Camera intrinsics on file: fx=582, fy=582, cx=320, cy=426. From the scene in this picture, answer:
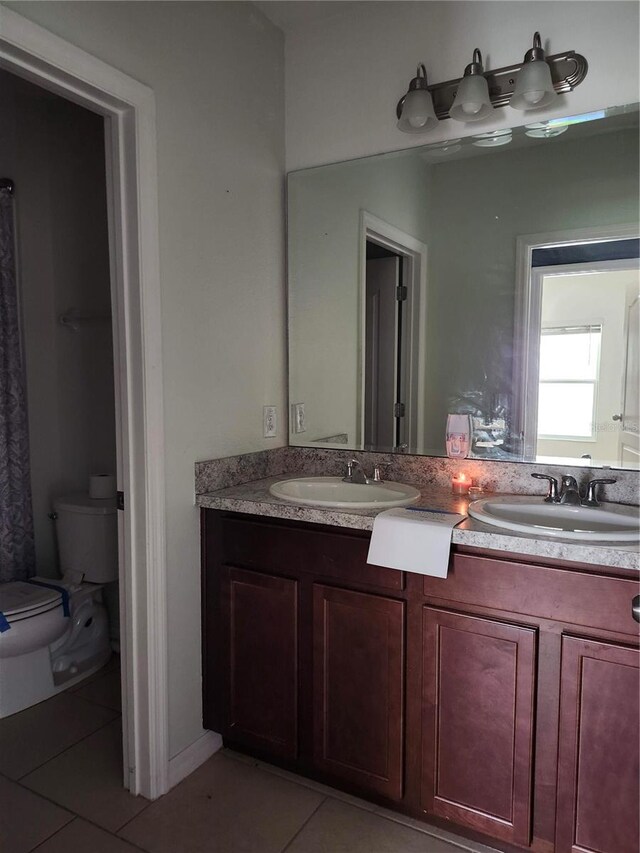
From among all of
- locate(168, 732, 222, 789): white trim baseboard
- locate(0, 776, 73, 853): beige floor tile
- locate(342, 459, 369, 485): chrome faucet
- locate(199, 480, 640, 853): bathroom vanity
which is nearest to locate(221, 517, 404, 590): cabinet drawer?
locate(199, 480, 640, 853): bathroom vanity

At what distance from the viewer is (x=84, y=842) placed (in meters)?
1.56

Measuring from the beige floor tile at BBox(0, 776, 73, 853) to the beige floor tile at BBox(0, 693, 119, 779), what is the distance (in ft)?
0.31

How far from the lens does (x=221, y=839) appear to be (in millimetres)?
1570

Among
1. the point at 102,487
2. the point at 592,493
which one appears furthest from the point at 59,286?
the point at 592,493

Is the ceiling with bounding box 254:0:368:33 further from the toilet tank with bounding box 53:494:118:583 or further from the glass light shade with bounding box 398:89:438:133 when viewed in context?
the toilet tank with bounding box 53:494:118:583

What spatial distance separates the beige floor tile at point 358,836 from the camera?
1.54 metres

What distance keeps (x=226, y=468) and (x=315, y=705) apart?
78 centimetres

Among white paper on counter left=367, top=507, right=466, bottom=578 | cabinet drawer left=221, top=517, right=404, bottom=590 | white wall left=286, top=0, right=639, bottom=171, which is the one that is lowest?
cabinet drawer left=221, top=517, right=404, bottom=590

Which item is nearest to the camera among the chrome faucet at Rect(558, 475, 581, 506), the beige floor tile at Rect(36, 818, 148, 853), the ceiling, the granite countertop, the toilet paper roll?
the granite countertop

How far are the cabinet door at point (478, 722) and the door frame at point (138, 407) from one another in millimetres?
784

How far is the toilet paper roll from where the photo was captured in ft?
8.39

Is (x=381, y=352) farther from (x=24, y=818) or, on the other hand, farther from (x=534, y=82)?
(x=24, y=818)

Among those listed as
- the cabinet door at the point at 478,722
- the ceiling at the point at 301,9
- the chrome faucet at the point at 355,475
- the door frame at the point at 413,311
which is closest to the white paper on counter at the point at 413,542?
the cabinet door at the point at 478,722

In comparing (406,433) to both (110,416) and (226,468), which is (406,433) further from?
(110,416)
